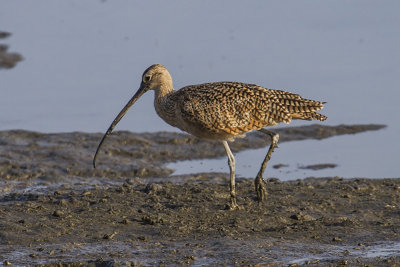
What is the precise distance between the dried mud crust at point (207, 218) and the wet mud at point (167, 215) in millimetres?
11

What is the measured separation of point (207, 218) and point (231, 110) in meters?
1.19

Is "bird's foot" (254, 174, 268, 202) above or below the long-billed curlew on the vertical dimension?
below

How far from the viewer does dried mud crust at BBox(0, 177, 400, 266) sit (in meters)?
8.66

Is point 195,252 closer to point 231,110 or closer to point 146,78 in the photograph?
point 231,110

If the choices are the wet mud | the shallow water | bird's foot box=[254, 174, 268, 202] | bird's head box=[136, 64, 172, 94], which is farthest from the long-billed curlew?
the shallow water

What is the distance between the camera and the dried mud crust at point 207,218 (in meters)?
8.66

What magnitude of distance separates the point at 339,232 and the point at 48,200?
3.36 meters

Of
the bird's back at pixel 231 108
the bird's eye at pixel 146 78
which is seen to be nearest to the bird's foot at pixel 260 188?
the bird's back at pixel 231 108

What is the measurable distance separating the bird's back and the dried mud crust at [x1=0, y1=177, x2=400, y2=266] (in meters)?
0.88

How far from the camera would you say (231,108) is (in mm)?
9883

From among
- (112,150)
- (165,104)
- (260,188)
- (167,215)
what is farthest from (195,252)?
(112,150)

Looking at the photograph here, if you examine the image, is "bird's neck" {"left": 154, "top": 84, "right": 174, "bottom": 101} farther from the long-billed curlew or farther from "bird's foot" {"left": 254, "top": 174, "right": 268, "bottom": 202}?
"bird's foot" {"left": 254, "top": 174, "right": 268, "bottom": 202}

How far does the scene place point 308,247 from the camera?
855 cm

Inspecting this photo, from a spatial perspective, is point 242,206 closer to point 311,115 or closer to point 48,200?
point 311,115
